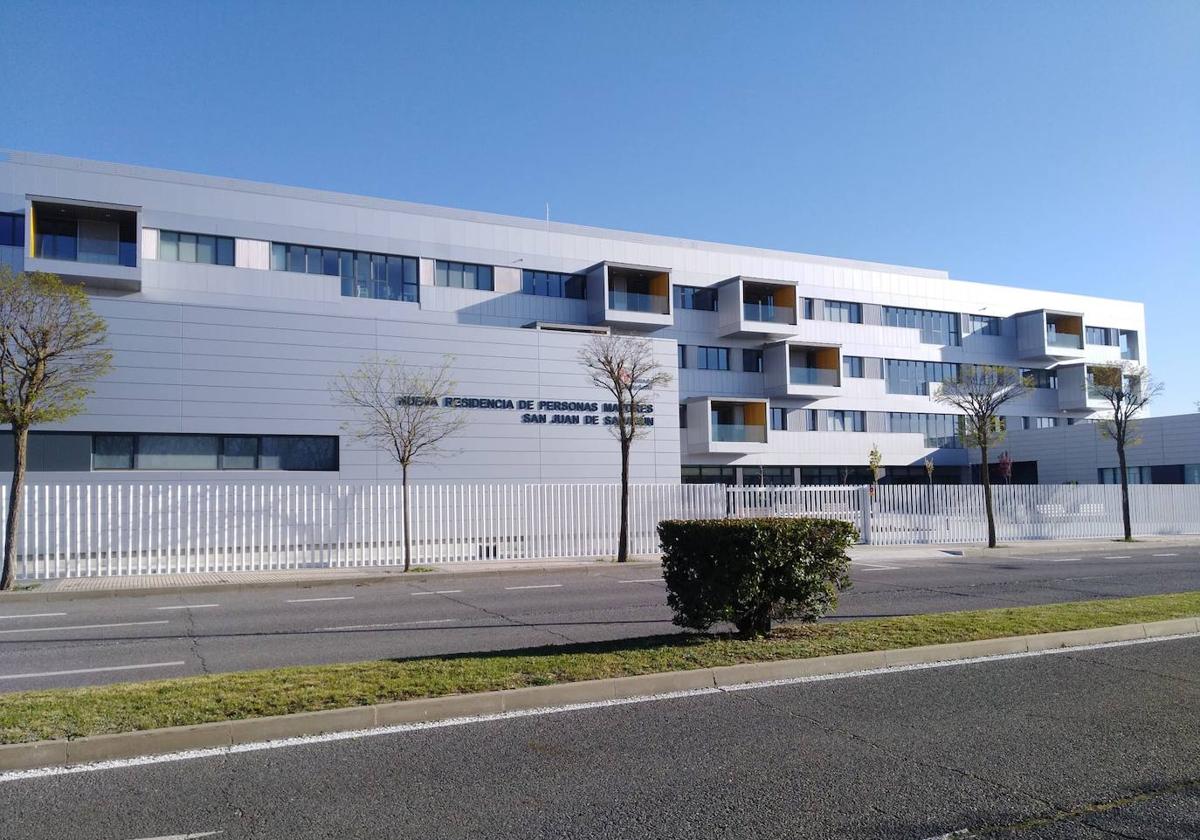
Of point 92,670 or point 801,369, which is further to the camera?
point 801,369

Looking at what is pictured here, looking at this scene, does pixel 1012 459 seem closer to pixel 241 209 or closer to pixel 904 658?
pixel 241 209

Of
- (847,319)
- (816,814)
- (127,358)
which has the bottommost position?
(816,814)

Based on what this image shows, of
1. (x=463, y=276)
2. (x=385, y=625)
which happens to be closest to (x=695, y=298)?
(x=463, y=276)

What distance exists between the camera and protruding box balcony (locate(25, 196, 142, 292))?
31531 millimetres

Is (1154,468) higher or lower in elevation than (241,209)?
lower

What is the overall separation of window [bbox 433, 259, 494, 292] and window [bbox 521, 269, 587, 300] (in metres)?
1.95

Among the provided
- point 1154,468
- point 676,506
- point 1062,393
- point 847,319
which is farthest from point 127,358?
point 1062,393

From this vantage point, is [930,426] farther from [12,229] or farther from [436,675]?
[436,675]

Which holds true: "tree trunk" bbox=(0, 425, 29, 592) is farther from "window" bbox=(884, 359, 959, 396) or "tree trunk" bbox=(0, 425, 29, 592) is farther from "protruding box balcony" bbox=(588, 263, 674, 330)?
"window" bbox=(884, 359, 959, 396)

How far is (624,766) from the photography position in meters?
6.01

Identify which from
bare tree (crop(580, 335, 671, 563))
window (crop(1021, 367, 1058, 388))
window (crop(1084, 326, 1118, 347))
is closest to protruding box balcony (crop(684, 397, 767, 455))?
bare tree (crop(580, 335, 671, 563))

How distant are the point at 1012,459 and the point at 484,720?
57198mm

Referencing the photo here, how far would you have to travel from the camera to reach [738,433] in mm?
49062

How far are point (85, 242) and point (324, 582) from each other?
19.4 metres
